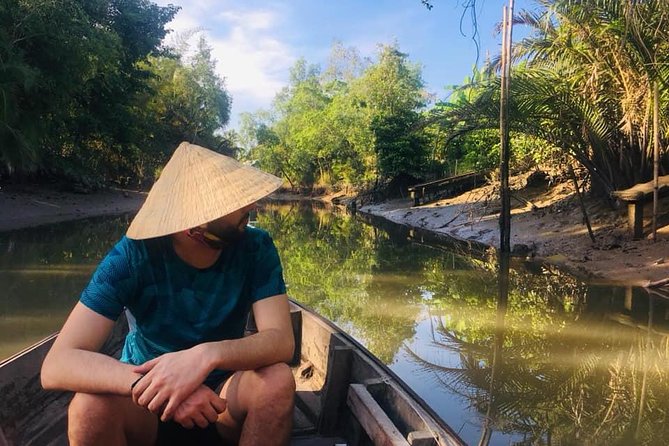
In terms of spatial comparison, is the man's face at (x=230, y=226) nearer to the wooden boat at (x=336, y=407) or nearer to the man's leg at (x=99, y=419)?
the man's leg at (x=99, y=419)

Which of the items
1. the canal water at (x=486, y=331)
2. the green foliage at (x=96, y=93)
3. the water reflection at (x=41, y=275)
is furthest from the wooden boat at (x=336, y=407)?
the green foliage at (x=96, y=93)

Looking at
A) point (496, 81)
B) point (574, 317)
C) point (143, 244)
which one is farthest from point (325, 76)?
point (143, 244)

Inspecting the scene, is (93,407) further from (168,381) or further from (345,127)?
(345,127)

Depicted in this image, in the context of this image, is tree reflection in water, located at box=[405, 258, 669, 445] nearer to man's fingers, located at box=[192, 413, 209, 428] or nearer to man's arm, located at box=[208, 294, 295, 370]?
man's arm, located at box=[208, 294, 295, 370]

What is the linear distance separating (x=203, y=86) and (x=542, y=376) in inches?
1583

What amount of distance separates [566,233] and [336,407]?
33.6 ft

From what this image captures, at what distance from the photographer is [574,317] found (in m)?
6.97

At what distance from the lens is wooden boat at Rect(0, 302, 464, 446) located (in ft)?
7.83

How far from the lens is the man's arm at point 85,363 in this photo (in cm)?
176

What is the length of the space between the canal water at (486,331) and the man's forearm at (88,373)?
9.26ft

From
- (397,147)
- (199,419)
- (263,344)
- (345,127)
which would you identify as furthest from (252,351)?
(345,127)

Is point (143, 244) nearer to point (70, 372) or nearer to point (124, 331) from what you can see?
point (70, 372)

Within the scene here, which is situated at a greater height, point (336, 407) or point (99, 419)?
point (99, 419)

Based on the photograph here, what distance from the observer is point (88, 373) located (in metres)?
1.77
